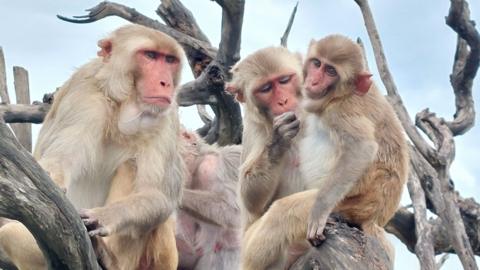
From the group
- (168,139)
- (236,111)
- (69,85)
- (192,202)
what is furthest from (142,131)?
(236,111)

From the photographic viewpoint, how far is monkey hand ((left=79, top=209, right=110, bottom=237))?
4.48m

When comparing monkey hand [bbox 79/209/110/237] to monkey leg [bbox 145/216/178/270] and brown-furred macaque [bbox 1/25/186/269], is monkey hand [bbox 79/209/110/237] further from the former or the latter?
monkey leg [bbox 145/216/178/270]

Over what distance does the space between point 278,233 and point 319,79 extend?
962 mm

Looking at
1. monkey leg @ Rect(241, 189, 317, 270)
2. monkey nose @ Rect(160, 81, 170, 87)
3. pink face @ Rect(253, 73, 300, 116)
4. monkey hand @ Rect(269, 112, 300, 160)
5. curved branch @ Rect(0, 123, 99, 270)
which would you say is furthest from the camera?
pink face @ Rect(253, 73, 300, 116)

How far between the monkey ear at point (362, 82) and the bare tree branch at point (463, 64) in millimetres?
3491

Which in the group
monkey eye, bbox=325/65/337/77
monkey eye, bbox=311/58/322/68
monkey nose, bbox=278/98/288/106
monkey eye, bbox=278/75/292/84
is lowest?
monkey nose, bbox=278/98/288/106

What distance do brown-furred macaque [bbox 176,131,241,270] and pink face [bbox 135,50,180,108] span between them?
2.15 meters

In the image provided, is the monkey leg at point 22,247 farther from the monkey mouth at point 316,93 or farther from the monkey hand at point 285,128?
the monkey mouth at point 316,93

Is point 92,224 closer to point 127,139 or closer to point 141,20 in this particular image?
point 127,139

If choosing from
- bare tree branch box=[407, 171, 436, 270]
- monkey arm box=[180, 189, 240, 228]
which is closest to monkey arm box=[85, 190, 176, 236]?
monkey arm box=[180, 189, 240, 228]

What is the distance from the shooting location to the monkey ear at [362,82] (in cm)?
523

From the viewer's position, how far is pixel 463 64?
9211 mm

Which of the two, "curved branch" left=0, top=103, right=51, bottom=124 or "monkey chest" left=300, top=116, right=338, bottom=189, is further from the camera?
"curved branch" left=0, top=103, right=51, bottom=124

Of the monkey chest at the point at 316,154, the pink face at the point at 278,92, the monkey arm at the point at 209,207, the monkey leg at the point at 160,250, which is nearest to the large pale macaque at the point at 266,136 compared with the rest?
the pink face at the point at 278,92
